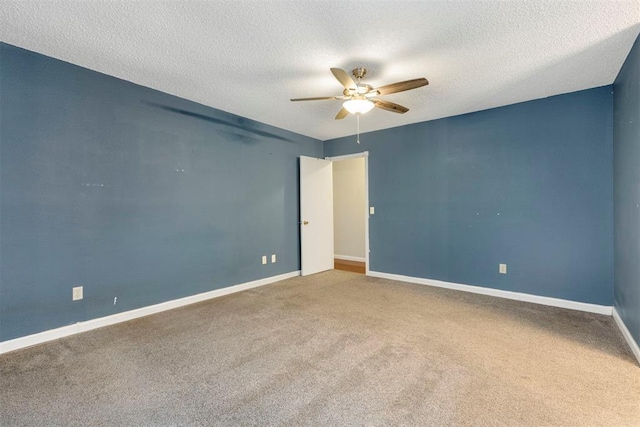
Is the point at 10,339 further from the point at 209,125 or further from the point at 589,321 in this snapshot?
the point at 589,321

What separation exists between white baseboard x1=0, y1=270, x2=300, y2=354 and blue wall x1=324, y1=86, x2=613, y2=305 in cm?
250

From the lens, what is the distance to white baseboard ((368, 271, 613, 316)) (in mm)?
3256

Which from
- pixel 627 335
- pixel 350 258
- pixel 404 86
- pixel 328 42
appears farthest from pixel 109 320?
pixel 350 258

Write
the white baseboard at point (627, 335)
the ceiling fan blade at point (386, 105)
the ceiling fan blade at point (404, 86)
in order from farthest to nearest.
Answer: the ceiling fan blade at point (386, 105)
the ceiling fan blade at point (404, 86)
the white baseboard at point (627, 335)

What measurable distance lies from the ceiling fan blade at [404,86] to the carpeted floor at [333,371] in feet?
7.22

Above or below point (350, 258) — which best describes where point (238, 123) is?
above

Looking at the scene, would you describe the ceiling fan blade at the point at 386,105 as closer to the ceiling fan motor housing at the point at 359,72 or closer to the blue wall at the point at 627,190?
the ceiling fan motor housing at the point at 359,72

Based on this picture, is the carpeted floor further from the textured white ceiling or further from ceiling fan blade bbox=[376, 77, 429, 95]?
the textured white ceiling

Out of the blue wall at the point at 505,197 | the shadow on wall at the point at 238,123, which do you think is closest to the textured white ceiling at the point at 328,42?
the shadow on wall at the point at 238,123

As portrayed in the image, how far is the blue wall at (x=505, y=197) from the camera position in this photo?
3276 millimetres

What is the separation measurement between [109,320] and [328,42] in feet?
10.9

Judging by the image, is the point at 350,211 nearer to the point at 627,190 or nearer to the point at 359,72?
the point at 359,72

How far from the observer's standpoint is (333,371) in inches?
83.0

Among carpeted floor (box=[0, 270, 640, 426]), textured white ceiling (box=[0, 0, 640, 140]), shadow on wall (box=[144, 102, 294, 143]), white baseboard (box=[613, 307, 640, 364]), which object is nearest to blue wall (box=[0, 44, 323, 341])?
shadow on wall (box=[144, 102, 294, 143])
